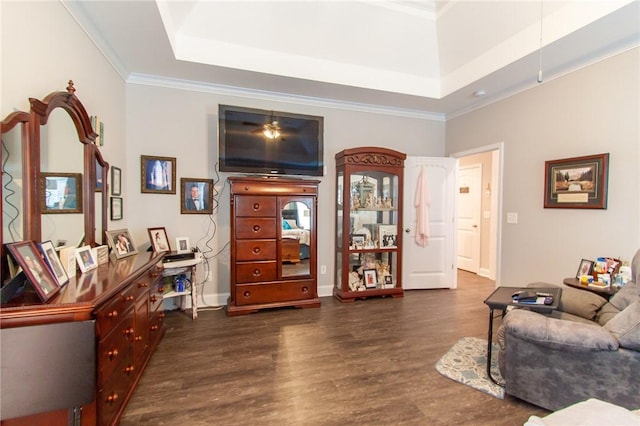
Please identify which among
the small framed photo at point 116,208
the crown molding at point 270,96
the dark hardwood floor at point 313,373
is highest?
the crown molding at point 270,96

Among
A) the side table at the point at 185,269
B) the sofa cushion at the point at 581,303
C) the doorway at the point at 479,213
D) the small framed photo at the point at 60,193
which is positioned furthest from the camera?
the doorway at the point at 479,213

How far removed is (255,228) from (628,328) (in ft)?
9.99

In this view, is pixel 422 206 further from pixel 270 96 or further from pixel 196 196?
pixel 196 196

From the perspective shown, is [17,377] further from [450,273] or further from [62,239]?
[450,273]

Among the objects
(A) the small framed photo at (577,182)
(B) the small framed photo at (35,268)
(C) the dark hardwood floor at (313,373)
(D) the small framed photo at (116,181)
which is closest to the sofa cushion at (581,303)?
(C) the dark hardwood floor at (313,373)

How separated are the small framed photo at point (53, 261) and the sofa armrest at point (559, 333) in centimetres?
267

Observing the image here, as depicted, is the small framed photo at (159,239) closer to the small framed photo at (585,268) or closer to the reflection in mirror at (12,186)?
the reflection in mirror at (12,186)

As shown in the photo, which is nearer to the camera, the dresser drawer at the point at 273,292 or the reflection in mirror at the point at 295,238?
the dresser drawer at the point at 273,292

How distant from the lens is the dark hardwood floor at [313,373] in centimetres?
180

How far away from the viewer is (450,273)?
177 inches

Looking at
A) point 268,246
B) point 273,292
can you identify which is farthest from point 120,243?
point 273,292

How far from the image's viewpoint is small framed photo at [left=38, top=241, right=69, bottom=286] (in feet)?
4.97

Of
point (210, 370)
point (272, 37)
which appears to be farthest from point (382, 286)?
point (272, 37)

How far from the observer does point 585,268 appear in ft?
8.95
